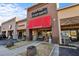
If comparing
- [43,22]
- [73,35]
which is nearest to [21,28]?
[43,22]

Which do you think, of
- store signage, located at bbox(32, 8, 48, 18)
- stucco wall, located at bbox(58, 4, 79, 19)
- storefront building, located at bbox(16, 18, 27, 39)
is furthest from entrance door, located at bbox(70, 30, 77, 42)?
storefront building, located at bbox(16, 18, 27, 39)

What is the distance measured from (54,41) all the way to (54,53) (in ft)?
7.61

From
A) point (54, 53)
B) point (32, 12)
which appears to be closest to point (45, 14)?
point (32, 12)

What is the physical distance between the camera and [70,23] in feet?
23.6

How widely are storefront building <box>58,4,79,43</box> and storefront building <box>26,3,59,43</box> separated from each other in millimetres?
501

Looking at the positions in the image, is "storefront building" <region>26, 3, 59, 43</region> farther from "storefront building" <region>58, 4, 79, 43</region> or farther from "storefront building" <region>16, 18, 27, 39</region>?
"storefront building" <region>58, 4, 79, 43</region>

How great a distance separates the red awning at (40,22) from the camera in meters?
8.43

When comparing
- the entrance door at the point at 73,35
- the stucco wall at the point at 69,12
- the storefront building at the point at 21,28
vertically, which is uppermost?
the stucco wall at the point at 69,12

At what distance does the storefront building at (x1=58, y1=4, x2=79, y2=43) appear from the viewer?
6863 millimetres

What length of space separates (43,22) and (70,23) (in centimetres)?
216

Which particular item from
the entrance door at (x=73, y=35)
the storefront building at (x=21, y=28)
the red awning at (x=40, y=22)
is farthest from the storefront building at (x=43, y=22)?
the entrance door at (x=73, y=35)

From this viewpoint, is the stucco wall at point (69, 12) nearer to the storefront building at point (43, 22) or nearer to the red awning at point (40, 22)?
the storefront building at point (43, 22)

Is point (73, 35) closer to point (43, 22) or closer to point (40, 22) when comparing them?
point (43, 22)

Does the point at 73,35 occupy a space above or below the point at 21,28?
below
